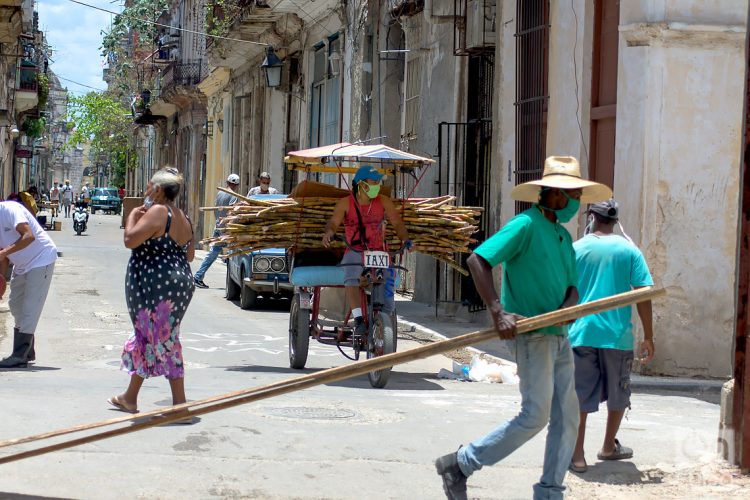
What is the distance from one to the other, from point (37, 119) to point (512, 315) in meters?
59.8

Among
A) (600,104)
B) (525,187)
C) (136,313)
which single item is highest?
(600,104)

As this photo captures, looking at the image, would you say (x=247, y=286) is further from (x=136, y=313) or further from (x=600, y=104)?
(x=136, y=313)

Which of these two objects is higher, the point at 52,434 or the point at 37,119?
the point at 37,119

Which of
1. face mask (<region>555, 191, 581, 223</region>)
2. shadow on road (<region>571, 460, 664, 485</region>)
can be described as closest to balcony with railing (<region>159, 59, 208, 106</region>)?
shadow on road (<region>571, 460, 664, 485</region>)

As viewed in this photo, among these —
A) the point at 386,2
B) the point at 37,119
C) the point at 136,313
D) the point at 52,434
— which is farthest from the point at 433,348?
the point at 37,119

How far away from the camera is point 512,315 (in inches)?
221

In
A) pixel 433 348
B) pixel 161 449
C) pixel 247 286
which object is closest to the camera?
pixel 433 348

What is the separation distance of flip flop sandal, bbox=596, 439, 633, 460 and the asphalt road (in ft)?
0.35

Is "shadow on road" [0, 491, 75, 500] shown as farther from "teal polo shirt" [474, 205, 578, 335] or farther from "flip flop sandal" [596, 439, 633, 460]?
"flip flop sandal" [596, 439, 633, 460]

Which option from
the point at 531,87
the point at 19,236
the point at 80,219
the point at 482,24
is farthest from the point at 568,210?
the point at 80,219

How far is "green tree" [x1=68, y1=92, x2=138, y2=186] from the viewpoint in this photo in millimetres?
74625

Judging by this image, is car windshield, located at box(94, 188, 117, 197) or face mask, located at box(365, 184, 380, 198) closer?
face mask, located at box(365, 184, 380, 198)

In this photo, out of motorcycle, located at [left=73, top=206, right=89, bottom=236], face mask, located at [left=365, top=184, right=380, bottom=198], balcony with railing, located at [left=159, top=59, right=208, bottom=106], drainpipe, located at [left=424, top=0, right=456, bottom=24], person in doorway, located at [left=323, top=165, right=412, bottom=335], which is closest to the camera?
person in doorway, located at [left=323, top=165, right=412, bottom=335]

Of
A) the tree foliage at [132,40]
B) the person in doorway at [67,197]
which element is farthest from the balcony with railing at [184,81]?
the person in doorway at [67,197]
